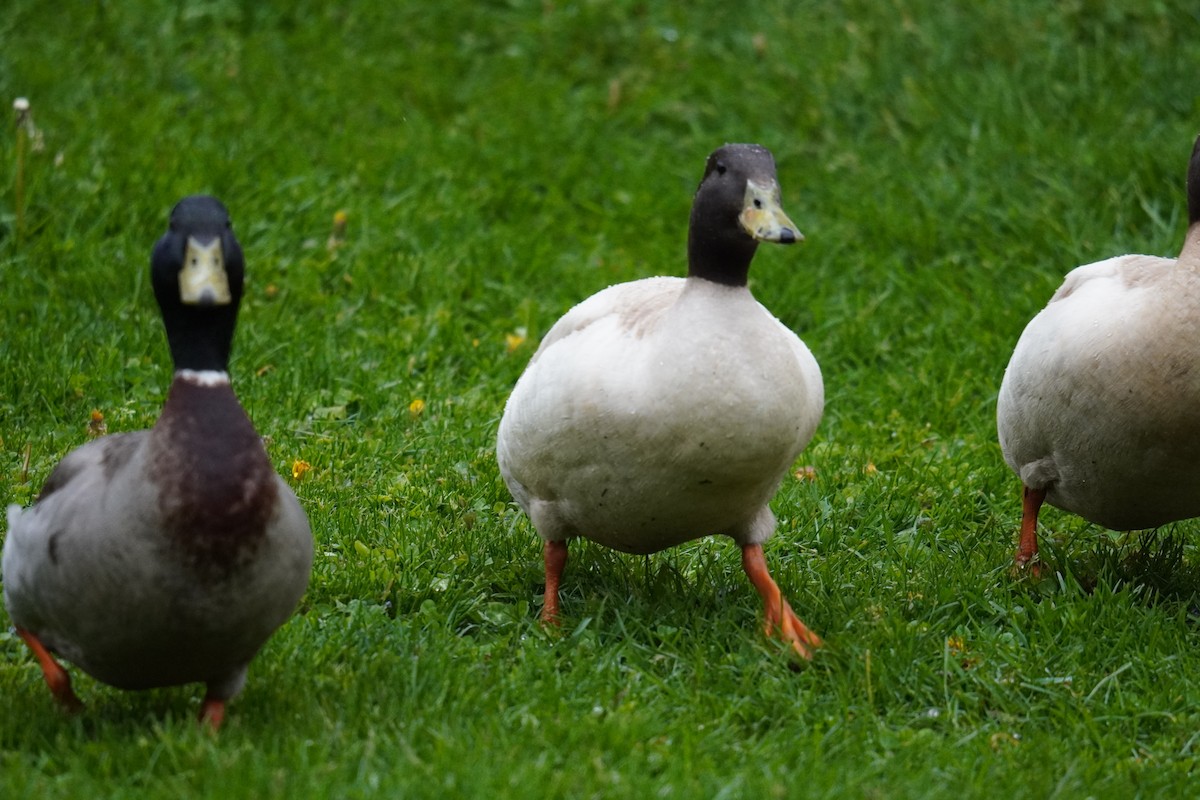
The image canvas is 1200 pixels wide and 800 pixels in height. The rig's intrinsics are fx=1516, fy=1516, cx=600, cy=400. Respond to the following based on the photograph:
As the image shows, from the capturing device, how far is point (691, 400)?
391cm

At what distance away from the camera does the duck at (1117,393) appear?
4266 millimetres

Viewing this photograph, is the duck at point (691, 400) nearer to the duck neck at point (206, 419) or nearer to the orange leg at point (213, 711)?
the duck neck at point (206, 419)

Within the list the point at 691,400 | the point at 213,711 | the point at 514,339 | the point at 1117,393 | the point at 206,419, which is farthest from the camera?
the point at 514,339

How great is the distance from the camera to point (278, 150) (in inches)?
308

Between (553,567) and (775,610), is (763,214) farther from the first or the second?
(553,567)

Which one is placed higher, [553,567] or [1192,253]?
[1192,253]

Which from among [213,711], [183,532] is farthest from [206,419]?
[213,711]

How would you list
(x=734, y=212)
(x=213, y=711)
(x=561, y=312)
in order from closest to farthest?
(x=213, y=711) < (x=734, y=212) < (x=561, y=312)

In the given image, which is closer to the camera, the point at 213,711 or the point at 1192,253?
the point at 213,711

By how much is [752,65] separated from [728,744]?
5.85 meters

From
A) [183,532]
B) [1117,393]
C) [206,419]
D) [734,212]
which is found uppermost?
[734,212]

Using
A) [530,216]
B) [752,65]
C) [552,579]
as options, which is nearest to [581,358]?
[552,579]

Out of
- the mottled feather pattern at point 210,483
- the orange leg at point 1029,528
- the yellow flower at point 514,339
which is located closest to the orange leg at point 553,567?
the mottled feather pattern at point 210,483

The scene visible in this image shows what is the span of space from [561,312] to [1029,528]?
8.58 ft
